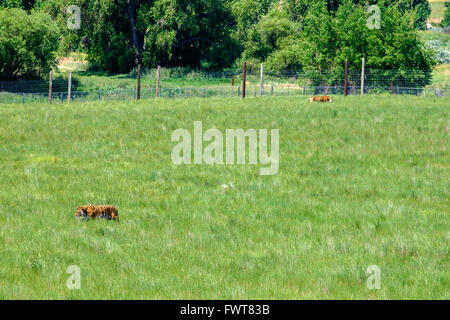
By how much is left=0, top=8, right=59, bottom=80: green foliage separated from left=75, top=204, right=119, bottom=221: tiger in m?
45.0

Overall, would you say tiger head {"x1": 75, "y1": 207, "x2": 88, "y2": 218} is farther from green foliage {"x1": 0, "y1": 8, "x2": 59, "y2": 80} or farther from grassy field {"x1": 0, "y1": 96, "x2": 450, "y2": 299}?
green foliage {"x1": 0, "y1": 8, "x2": 59, "y2": 80}

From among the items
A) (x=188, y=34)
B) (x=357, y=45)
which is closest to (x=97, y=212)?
(x=357, y=45)

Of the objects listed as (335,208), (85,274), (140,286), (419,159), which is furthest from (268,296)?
(419,159)

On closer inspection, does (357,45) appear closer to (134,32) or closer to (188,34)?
(188,34)

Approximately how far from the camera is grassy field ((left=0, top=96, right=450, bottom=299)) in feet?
26.2

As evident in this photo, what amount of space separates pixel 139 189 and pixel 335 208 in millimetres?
4079

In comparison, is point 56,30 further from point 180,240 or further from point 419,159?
point 180,240

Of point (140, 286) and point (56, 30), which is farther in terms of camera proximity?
point (56, 30)

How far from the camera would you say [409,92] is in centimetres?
4138

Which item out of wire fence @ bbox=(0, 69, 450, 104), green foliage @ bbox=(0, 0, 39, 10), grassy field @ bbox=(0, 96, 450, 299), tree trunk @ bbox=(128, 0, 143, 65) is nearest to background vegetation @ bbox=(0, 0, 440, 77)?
tree trunk @ bbox=(128, 0, 143, 65)

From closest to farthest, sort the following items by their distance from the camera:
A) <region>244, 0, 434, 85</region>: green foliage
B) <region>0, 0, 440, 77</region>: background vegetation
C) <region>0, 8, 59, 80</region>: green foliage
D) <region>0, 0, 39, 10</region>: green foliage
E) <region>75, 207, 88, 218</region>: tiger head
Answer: <region>75, 207, 88, 218</region>: tiger head < <region>244, 0, 434, 85</region>: green foliage < <region>0, 8, 59, 80</region>: green foliage < <region>0, 0, 440, 77</region>: background vegetation < <region>0, 0, 39, 10</region>: green foliage

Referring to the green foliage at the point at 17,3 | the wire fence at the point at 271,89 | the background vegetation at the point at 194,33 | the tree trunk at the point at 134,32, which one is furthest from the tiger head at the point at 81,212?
the green foliage at the point at 17,3

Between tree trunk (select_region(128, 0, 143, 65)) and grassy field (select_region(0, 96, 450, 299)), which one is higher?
tree trunk (select_region(128, 0, 143, 65))
